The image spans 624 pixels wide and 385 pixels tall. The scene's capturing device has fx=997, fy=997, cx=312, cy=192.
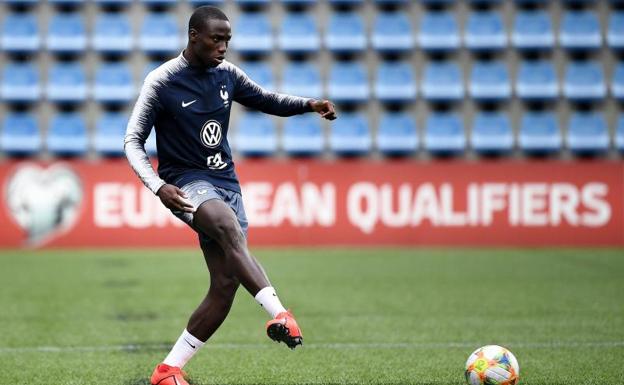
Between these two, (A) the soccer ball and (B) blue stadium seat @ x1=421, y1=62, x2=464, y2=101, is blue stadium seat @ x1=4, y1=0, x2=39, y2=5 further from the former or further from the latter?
(A) the soccer ball

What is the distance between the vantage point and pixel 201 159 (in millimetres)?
5211

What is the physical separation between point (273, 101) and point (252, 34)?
19.2m

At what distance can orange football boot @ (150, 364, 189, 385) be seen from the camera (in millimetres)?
5148

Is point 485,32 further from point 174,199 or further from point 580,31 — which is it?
point 174,199

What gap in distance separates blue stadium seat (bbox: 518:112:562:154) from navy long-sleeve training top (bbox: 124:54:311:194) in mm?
19535

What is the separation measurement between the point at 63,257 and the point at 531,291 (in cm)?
814

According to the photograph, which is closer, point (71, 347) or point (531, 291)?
point (71, 347)

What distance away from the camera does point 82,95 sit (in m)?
24.0

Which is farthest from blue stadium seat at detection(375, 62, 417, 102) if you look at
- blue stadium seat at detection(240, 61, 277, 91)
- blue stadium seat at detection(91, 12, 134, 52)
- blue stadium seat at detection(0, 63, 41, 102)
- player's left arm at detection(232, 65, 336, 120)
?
player's left arm at detection(232, 65, 336, 120)

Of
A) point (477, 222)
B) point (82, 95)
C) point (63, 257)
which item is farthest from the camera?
point (82, 95)

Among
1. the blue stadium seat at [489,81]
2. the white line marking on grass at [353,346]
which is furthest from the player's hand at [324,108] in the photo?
the blue stadium seat at [489,81]

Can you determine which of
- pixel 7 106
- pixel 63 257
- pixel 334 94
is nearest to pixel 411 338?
pixel 63 257

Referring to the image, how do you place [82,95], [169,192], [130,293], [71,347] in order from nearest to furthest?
[169,192]
[71,347]
[130,293]
[82,95]

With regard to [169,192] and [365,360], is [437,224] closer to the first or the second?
[365,360]
